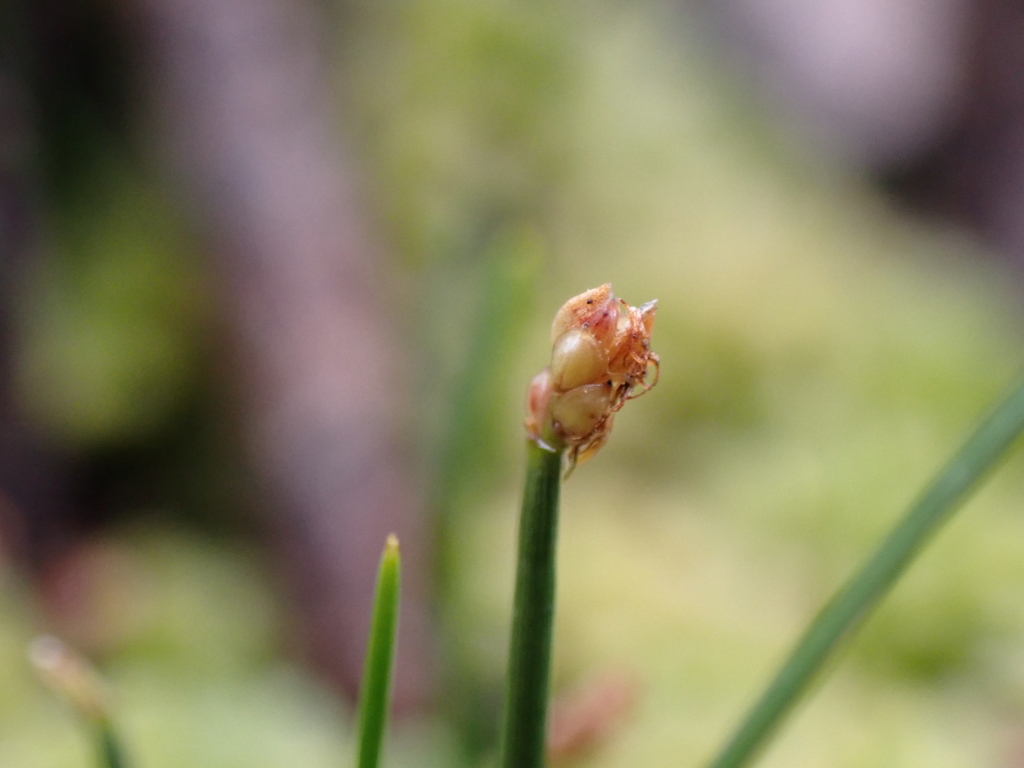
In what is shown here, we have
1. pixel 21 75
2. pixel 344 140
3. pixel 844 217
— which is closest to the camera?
pixel 21 75

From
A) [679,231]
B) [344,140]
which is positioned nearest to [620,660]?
[679,231]

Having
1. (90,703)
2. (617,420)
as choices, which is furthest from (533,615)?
(617,420)

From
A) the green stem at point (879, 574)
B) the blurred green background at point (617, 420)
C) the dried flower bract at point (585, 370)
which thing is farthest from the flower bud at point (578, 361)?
the blurred green background at point (617, 420)

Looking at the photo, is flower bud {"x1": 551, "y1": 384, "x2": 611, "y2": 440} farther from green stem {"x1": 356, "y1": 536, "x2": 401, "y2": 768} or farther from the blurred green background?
the blurred green background

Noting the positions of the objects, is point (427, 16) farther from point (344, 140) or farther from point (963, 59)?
point (963, 59)

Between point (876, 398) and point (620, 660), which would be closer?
point (620, 660)

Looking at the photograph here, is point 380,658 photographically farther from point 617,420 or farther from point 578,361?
point 617,420
